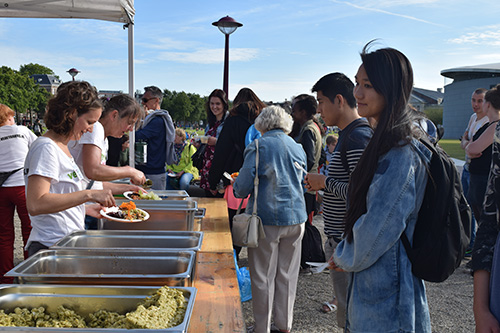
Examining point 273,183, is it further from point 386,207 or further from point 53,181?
point 386,207

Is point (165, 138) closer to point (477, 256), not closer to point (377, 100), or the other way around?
point (377, 100)

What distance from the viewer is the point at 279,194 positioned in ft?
9.80

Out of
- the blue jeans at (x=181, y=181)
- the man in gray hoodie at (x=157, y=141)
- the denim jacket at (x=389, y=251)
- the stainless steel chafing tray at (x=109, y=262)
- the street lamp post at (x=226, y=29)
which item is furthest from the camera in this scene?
the street lamp post at (x=226, y=29)

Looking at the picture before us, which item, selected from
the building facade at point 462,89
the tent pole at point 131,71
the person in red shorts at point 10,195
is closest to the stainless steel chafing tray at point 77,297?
the person in red shorts at point 10,195

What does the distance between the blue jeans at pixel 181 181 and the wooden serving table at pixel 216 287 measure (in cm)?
324

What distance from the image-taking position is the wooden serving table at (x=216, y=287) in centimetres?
138

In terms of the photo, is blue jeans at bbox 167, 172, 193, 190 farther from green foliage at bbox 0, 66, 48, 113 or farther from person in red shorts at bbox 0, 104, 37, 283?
green foliage at bbox 0, 66, 48, 113

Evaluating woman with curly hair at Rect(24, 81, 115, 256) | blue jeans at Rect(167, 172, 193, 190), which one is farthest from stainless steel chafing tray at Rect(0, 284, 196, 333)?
blue jeans at Rect(167, 172, 193, 190)

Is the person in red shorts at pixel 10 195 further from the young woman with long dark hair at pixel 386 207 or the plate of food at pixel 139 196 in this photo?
the young woman with long dark hair at pixel 386 207

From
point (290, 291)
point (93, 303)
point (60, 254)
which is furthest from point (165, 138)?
point (93, 303)

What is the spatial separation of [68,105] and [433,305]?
3.59m

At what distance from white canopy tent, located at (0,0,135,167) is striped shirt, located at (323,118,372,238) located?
2.58m

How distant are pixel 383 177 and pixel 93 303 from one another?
104cm

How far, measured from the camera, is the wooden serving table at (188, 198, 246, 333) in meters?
1.38
